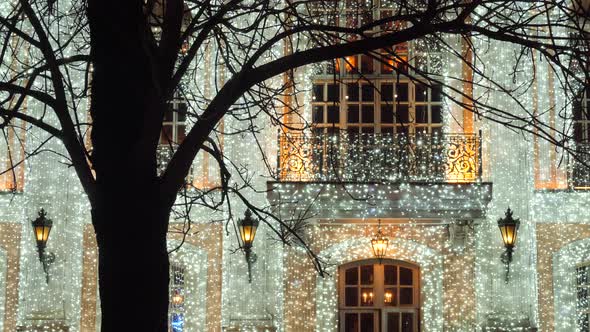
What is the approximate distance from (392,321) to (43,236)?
566 cm

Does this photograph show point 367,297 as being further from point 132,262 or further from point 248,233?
point 132,262

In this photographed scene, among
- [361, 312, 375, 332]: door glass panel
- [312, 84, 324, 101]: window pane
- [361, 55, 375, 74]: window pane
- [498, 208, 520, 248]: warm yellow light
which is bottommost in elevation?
[361, 312, 375, 332]: door glass panel

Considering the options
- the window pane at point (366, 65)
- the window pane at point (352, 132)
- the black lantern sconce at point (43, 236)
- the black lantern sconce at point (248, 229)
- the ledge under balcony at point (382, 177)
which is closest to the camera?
the black lantern sconce at point (248, 229)

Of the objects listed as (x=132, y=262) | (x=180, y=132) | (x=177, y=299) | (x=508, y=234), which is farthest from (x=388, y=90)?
(x=132, y=262)

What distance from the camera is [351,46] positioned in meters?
7.79

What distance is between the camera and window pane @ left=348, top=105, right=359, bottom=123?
1598cm

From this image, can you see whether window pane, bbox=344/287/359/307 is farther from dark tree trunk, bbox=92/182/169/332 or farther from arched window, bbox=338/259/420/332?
dark tree trunk, bbox=92/182/169/332

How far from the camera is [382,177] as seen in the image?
1493cm

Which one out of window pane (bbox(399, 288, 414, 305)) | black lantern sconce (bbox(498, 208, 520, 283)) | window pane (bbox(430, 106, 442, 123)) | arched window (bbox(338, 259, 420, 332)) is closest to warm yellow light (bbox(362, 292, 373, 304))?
arched window (bbox(338, 259, 420, 332))

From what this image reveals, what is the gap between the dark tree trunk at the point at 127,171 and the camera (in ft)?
24.0

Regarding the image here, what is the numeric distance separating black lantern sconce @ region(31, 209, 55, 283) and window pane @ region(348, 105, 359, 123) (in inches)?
197

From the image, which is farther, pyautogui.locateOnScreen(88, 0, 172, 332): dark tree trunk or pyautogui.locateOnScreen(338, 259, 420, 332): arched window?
pyautogui.locateOnScreen(338, 259, 420, 332): arched window

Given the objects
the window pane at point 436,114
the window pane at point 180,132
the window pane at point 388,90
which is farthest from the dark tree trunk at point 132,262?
the window pane at point 436,114

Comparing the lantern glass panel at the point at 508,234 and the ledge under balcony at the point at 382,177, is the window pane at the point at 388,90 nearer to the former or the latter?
the ledge under balcony at the point at 382,177
